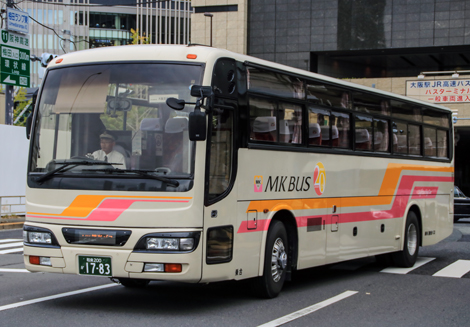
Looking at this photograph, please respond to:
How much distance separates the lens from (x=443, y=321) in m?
7.50

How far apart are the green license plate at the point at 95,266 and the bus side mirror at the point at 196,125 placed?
1682 millimetres

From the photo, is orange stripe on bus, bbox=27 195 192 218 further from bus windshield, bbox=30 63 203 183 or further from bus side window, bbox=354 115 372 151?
bus side window, bbox=354 115 372 151

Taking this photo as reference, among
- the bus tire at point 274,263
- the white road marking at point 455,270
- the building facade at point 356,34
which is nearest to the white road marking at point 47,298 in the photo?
the bus tire at point 274,263

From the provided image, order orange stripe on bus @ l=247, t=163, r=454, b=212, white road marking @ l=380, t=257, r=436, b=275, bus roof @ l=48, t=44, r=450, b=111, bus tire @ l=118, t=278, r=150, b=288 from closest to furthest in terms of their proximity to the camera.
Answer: bus roof @ l=48, t=44, r=450, b=111 < orange stripe on bus @ l=247, t=163, r=454, b=212 < bus tire @ l=118, t=278, r=150, b=288 < white road marking @ l=380, t=257, r=436, b=275

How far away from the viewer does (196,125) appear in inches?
273

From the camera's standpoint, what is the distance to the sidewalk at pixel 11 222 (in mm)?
20062

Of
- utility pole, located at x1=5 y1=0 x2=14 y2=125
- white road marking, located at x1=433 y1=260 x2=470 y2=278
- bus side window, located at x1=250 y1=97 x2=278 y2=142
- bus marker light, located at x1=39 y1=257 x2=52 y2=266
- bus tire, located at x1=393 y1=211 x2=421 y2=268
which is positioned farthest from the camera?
utility pole, located at x1=5 y1=0 x2=14 y2=125

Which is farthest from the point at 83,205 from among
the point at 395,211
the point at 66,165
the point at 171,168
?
the point at 395,211

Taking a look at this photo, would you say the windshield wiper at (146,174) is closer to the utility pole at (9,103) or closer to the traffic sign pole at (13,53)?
the traffic sign pole at (13,53)

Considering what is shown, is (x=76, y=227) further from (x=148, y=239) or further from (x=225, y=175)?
(x=225, y=175)

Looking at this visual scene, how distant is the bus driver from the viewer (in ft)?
24.1

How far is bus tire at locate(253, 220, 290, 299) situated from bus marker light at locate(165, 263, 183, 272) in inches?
65.3

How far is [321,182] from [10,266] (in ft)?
19.6

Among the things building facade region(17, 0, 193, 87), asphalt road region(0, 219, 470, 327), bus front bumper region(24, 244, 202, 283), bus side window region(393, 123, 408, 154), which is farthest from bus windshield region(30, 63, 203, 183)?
building facade region(17, 0, 193, 87)
